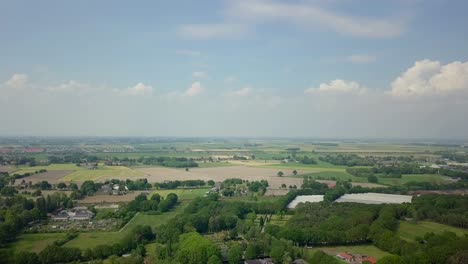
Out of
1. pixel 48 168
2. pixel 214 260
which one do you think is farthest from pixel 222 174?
pixel 214 260

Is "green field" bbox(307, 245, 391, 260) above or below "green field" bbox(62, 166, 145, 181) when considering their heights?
below

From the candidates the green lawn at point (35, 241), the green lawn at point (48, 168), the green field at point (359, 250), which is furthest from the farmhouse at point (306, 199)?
the green lawn at point (48, 168)

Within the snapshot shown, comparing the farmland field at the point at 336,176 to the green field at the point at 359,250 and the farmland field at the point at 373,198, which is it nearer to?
the farmland field at the point at 373,198

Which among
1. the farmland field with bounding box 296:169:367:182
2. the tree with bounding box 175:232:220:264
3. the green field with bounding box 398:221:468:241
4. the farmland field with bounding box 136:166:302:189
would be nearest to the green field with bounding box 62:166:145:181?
the farmland field with bounding box 136:166:302:189

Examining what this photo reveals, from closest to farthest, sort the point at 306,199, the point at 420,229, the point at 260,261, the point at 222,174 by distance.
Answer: the point at 260,261, the point at 420,229, the point at 306,199, the point at 222,174

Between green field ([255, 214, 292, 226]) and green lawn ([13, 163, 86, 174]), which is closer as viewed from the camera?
green field ([255, 214, 292, 226])

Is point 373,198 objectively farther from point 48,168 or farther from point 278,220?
point 48,168

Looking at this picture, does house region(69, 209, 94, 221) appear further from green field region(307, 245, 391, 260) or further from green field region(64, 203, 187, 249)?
green field region(307, 245, 391, 260)

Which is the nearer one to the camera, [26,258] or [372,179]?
[26,258]
